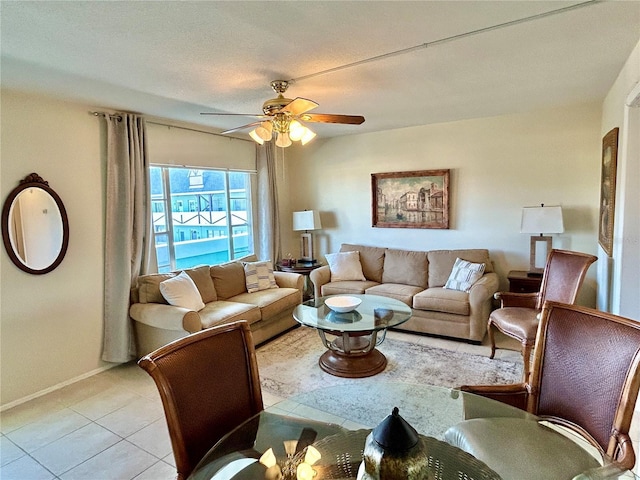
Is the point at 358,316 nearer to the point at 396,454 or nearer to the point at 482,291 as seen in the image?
the point at 482,291

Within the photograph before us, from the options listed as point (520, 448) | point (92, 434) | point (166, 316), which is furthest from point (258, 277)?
point (520, 448)

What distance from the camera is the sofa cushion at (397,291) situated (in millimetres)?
4074

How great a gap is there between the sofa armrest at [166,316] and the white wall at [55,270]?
41 centimetres

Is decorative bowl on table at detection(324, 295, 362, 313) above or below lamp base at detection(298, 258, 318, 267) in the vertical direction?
below

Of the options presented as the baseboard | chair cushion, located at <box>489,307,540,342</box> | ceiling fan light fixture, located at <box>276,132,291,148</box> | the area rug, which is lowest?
the baseboard

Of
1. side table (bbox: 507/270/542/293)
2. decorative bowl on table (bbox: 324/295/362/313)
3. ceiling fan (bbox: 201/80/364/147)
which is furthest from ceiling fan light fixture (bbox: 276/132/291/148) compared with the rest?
side table (bbox: 507/270/542/293)

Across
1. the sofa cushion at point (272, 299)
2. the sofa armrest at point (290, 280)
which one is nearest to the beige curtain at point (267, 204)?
the sofa armrest at point (290, 280)

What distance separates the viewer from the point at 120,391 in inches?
120

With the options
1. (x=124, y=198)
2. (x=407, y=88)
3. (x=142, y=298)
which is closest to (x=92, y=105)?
(x=124, y=198)

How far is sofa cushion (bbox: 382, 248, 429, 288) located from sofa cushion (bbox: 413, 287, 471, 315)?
1.52ft

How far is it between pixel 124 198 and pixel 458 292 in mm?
3551

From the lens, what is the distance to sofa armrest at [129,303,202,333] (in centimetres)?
309

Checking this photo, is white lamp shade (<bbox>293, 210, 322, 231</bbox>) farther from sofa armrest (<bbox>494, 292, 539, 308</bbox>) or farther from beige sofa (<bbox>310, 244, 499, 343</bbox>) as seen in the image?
sofa armrest (<bbox>494, 292, 539, 308</bbox>)

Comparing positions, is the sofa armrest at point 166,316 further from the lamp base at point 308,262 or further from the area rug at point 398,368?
the lamp base at point 308,262
